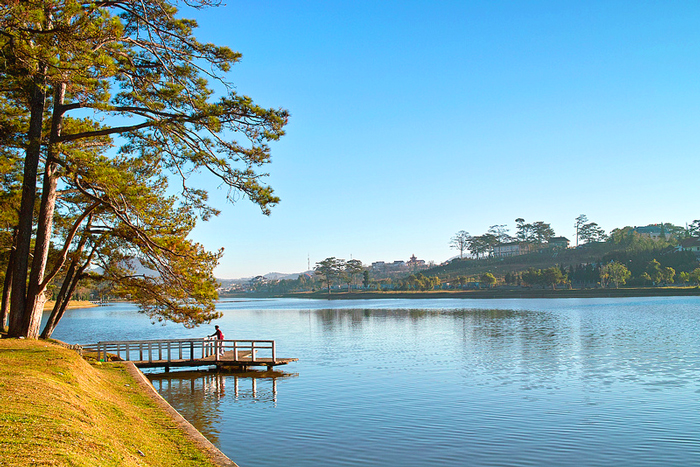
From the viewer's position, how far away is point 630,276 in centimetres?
11344

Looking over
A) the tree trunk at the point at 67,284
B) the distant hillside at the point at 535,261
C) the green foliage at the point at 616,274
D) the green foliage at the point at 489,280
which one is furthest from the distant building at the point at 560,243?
the tree trunk at the point at 67,284

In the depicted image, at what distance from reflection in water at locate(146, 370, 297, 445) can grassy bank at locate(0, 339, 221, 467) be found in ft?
8.13

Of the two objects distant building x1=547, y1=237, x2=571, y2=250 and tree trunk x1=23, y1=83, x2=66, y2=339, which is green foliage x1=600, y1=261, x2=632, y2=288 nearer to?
distant building x1=547, y1=237, x2=571, y2=250

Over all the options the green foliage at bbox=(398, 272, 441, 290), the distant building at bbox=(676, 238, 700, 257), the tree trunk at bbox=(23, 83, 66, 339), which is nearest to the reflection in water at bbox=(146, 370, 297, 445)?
the tree trunk at bbox=(23, 83, 66, 339)

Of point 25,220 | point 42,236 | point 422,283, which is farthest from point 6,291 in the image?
point 422,283

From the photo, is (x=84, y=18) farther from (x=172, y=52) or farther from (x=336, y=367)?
(x=336, y=367)

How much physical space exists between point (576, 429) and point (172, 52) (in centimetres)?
1666

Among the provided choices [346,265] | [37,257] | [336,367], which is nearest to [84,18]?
[37,257]

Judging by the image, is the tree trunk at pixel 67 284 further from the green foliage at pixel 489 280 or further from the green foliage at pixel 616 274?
the green foliage at pixel 489 280

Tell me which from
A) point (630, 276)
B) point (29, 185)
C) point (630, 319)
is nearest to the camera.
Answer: point (29, 185)

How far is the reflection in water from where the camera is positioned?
653 inches

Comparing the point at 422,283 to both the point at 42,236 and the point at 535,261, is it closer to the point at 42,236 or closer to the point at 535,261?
the point at 535,261

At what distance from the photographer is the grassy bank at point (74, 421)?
269 inches

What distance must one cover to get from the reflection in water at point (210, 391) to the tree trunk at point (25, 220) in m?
5.83
